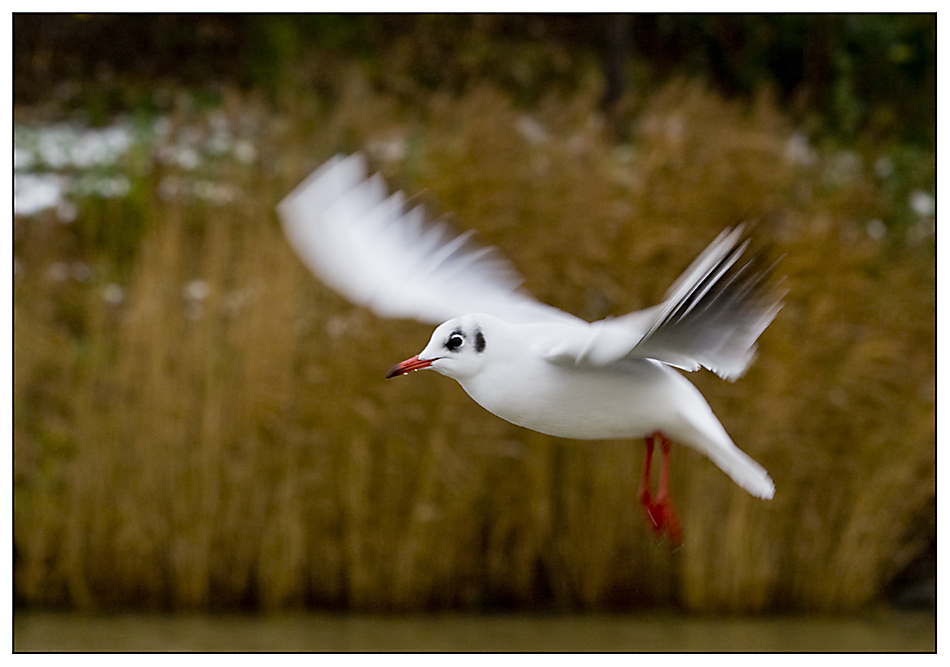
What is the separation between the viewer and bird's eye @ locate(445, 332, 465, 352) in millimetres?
1550

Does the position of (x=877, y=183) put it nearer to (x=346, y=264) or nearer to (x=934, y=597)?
(x=934, y=597)

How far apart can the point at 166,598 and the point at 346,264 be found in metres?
2.58

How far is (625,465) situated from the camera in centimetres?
402

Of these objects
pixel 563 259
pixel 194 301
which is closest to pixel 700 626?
pixel 563 259

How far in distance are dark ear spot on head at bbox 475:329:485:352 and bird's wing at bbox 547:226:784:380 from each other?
98 mm

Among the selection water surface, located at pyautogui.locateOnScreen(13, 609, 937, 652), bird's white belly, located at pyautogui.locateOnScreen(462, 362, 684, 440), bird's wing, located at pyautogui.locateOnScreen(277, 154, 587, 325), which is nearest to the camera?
bird's white belly, located at pyautogui.locateOnScreen(462, 362, 684, 440)

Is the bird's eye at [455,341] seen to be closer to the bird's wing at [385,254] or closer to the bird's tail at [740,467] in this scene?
the bird's wing at [385,254]

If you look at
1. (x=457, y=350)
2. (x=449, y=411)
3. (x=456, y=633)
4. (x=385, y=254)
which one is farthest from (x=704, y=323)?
(x=456, y=633)

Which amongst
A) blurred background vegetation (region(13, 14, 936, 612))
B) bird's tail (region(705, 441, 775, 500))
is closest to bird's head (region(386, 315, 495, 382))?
bird's tail (region(705, 441, 775, 500))

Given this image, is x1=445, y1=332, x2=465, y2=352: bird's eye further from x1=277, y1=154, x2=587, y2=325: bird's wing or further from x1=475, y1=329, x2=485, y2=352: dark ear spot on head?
x1=277, y1=154, x2=587, y2=325: bird's wing

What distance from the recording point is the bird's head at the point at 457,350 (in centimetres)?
155

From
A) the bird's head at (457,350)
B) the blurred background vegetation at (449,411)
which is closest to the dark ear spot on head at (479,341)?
the bird's head at (457,350)

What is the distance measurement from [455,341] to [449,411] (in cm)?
243

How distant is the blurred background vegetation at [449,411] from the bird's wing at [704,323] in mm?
2263
